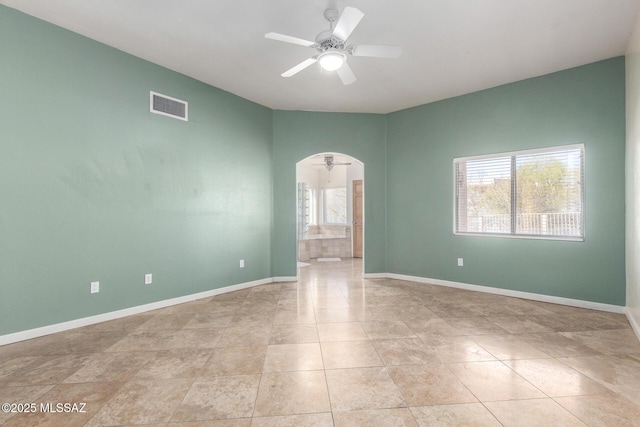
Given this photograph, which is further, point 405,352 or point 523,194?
point 523,194

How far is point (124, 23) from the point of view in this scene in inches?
117

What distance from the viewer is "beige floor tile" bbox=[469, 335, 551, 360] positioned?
98.0 inches

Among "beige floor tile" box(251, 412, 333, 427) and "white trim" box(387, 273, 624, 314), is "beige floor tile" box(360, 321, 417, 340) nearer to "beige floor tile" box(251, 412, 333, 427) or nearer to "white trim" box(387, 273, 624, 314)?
"beige floor tile" box(251, 412, 333, 427)

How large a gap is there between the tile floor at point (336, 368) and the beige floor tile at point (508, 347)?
0.05 ft

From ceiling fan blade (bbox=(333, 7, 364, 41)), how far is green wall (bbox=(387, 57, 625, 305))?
9.80ft

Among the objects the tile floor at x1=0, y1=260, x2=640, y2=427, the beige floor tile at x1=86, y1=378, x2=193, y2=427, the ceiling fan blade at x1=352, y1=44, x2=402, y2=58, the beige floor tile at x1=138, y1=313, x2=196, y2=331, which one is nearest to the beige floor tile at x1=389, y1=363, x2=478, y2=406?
the tile floor at x1=0, y1=260, x2=640, y2=427

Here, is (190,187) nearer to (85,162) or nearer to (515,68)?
(85,162)

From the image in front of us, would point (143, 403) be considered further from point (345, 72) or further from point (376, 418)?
point (345, 72)

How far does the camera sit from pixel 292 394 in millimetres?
1984

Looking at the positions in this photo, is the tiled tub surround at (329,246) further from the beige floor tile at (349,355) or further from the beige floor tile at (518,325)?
the beige floor tile at (349,355)

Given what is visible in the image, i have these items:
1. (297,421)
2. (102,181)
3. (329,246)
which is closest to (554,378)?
(297,421)

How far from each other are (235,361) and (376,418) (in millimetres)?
1192

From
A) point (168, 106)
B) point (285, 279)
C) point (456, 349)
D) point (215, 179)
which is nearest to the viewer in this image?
point (456, 349)

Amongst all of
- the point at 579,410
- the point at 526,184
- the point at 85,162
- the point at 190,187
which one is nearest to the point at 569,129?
the point at 526,184
